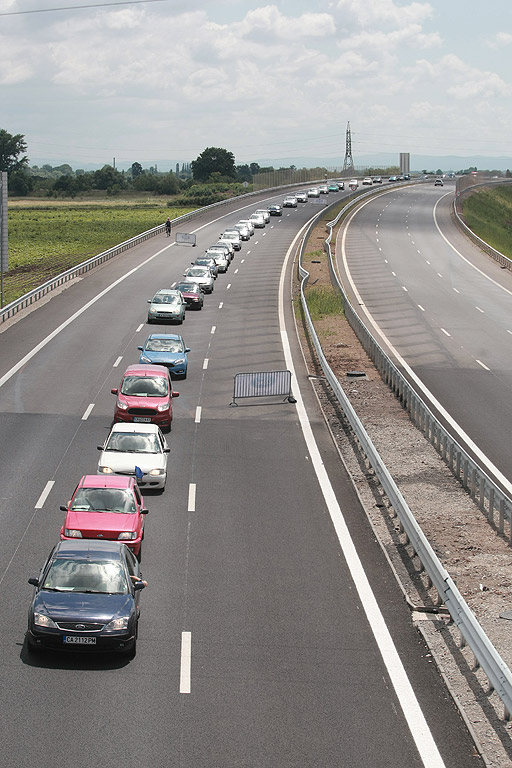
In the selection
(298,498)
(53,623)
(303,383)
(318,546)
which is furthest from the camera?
(303,383)

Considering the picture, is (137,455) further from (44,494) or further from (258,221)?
(258,221)

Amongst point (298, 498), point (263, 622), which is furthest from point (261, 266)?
point (263, 622)

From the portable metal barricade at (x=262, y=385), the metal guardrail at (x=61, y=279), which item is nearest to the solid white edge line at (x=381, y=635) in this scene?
the portable metal barricade at (x=262, y=385)

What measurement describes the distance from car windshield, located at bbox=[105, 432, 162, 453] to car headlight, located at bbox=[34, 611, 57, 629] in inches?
380

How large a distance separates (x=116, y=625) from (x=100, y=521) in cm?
470

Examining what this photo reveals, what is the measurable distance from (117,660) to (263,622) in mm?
2606

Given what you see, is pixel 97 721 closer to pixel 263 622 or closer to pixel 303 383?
pixel 263 622

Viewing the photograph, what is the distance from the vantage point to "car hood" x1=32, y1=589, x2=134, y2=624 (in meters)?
13.8

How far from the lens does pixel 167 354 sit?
36156 mm

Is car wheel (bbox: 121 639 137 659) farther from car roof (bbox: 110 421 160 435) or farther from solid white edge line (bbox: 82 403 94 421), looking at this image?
solid white edge line (bbox: 82 403 94 421)

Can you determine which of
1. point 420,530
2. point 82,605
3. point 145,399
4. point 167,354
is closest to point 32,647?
point 82,605

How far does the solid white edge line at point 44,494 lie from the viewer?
2138cm

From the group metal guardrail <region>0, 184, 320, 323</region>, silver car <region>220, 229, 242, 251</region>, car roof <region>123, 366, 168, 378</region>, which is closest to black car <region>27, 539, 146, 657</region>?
car roof <region>123, 366, 168, 378</region>

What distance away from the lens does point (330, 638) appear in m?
15.2
